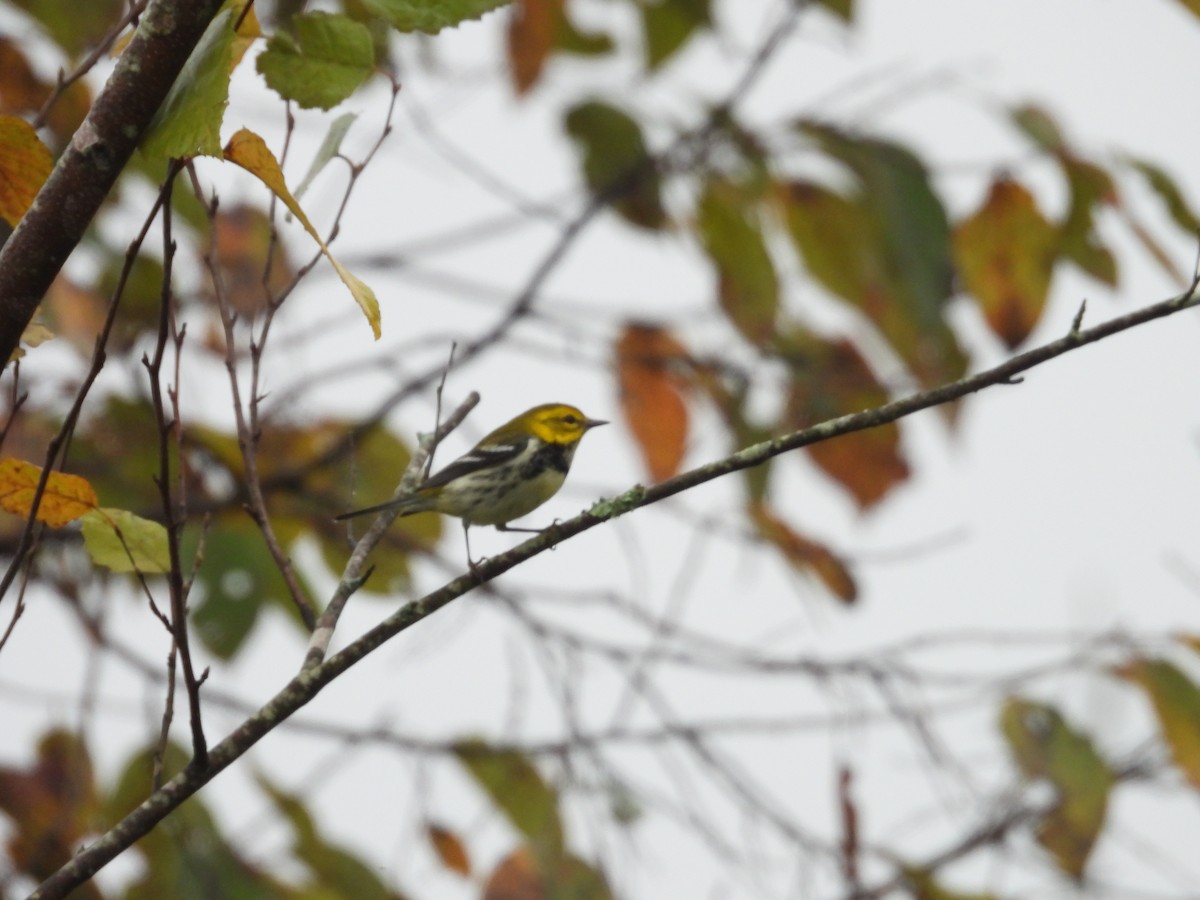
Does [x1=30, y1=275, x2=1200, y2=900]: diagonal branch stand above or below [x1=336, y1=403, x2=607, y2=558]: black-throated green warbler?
below

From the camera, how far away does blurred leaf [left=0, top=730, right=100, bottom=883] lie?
10.9ft

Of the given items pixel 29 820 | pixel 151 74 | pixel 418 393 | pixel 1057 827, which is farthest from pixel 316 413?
pixel 151 74

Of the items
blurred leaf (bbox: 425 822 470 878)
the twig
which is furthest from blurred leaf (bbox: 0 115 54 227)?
blurred leaf (bbox: 425 822 470 878)

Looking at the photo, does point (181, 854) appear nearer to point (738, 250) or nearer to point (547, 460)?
point (547, 460)

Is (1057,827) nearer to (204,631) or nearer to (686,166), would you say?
(686,166)

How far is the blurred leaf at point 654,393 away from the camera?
366 centimetres

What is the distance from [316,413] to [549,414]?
0.76 metres

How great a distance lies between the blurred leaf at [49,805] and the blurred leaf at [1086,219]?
103 inches

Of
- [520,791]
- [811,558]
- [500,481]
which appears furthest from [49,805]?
[811,558]

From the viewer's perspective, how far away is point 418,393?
3936 mm

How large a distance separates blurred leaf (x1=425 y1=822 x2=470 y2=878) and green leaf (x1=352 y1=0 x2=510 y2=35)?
2785 millimetres

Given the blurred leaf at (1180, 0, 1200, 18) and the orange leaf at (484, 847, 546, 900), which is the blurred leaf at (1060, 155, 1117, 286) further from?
the orange leaf at (484, 847, 546, 900)

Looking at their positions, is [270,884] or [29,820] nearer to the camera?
[270,884]

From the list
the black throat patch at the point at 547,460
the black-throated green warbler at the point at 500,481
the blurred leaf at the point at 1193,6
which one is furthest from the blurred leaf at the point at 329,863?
the blurred leaf at the point at 1193,6
